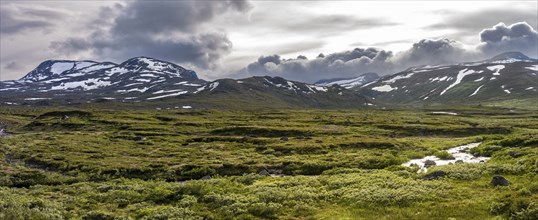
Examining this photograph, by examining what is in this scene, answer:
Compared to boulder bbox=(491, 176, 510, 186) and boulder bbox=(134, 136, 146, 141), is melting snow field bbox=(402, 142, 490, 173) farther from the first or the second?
boulder bbox=(134, 136, 146, 141)

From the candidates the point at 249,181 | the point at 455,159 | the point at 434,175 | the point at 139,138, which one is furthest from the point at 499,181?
the point at 139,138

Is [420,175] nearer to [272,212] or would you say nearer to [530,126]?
[272,212]

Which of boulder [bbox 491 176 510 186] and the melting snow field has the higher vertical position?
boulder [bbox 491 176 510 186]

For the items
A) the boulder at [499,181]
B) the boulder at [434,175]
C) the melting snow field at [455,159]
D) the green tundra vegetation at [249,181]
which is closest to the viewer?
the green tundra vegetation at [249,181]

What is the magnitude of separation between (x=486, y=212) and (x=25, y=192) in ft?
130

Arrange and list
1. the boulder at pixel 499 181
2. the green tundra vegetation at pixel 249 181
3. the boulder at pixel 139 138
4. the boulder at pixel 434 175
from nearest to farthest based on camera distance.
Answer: the green tundra vegetation at pixel 249 181
the boulder at pixel 499 181
the boulder at pixel 434 175
the boulder at pixel 139 138

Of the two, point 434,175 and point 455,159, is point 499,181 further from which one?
point 455,159

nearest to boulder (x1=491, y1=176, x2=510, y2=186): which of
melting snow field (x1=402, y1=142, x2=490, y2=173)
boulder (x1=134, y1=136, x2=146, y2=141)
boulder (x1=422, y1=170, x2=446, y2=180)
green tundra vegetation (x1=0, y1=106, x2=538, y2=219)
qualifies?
green tundra vegetation (x1=0, y1=106, x2=538, y2=219)

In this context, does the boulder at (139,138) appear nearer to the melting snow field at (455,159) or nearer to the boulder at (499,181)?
the melting snow field at (455,159)

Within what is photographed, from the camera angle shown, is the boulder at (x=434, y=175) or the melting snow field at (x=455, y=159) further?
the melting snow field at (x=455, y=159)

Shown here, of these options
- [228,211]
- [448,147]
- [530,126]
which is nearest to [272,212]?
[228,211]

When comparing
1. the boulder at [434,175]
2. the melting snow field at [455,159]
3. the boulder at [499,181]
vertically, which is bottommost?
the melting snow field at [455,159]

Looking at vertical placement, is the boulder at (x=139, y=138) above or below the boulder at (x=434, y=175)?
above

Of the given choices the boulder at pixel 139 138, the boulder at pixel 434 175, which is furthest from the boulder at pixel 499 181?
the boulder at pixel 139 138
